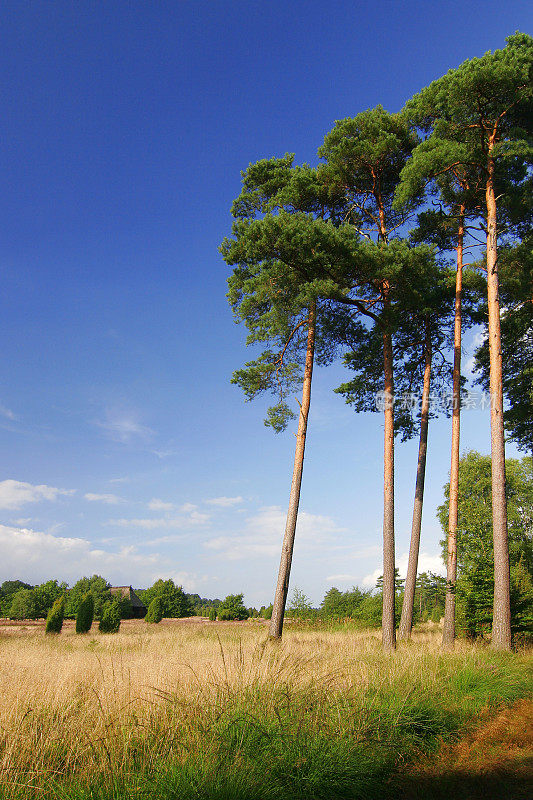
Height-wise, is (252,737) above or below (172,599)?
above

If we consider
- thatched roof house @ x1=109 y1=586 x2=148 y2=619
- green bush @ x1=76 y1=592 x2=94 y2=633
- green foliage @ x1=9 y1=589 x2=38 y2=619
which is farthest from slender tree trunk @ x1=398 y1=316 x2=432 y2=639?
green foliage @ x1=9 y1=589 x2=38 y2=619

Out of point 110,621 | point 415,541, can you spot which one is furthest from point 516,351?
point 110,621

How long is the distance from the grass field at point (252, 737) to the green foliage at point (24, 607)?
179 ft

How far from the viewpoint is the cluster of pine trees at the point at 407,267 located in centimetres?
1134

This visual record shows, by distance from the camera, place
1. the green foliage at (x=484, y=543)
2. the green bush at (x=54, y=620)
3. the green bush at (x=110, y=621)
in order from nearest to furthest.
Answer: the green foliage at (x=484, y=543) → the green bush at (x=110, y=621) → the green bush at (x=54, y=620)

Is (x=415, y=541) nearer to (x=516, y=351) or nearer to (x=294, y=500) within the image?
(x=294, y=500)

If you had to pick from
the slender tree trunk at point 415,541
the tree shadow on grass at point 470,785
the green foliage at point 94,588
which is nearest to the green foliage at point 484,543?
the slender tree trunk at point 415,541

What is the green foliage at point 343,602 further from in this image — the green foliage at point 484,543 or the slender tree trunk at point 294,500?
the slender tree trunk at point 294,500

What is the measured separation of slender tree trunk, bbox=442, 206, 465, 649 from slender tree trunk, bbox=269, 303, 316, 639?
4.23m

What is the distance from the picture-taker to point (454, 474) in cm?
1311

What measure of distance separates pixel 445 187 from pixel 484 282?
126 inches

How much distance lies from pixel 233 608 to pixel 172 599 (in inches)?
491

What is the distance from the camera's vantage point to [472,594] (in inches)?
521

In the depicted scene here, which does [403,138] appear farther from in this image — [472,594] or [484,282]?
[472,594]
